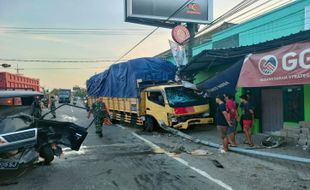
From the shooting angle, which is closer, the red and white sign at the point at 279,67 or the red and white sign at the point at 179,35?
the red and white sign at the point at 279,67

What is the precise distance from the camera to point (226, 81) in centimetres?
1170

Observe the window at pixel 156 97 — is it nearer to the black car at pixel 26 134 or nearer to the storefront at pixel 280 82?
the storefront at pixel 280 82

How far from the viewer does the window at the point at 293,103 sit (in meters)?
11.7

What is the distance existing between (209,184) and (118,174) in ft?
7.14

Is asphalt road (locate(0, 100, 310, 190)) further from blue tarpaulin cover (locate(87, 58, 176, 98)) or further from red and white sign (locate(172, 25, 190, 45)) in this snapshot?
red and white sign (locate(172, 25, 190, 45))

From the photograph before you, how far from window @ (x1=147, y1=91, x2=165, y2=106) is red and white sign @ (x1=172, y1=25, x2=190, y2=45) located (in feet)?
23.1

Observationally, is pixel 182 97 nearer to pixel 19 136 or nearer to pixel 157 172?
pixel 157 172

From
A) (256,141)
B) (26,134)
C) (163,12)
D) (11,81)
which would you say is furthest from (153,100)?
(11,81)

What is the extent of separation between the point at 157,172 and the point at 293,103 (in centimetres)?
652

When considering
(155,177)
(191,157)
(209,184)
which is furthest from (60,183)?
(191,157)

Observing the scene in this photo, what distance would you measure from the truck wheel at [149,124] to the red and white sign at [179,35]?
24.8ft

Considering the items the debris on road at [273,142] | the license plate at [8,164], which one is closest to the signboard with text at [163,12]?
the debris on road at [273,142]

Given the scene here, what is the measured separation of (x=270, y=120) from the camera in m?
13.4

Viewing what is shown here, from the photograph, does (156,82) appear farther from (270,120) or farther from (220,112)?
(220,112)
